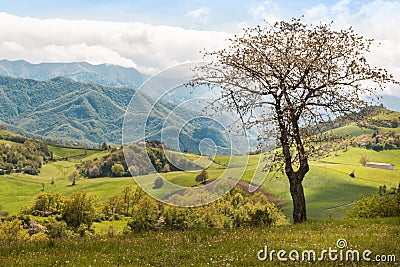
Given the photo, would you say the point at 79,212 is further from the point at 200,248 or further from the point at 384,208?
the point at 200,248

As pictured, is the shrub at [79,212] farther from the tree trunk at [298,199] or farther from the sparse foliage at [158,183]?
the tree trunk at [298,199]

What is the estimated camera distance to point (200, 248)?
474 inches

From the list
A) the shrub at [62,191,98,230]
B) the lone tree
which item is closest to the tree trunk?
the lone tree

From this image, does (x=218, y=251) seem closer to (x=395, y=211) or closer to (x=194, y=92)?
(x=194, y=92)

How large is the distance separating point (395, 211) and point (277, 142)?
7.14 metres

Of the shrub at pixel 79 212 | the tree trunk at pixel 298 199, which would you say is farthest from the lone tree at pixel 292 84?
the shrub at pixel 79 212

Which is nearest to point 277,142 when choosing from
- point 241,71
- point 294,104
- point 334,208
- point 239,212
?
point 294,104

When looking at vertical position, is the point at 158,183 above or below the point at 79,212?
above

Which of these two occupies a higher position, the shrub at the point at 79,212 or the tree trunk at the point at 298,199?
the tree trunk at the point at 298,199

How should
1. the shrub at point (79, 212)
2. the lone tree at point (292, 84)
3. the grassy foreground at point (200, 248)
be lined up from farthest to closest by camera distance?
the shrub at point (79, 212) < the lone tree at point (292, 84) < the grassy foreground at point (200, 248)

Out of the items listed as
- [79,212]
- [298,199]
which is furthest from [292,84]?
[79,212]

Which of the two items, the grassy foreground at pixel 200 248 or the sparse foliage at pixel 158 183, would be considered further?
the sparse foliage at pixel 158 183

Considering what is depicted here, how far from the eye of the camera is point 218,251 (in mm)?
11641

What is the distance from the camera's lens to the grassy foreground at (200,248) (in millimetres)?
10500
